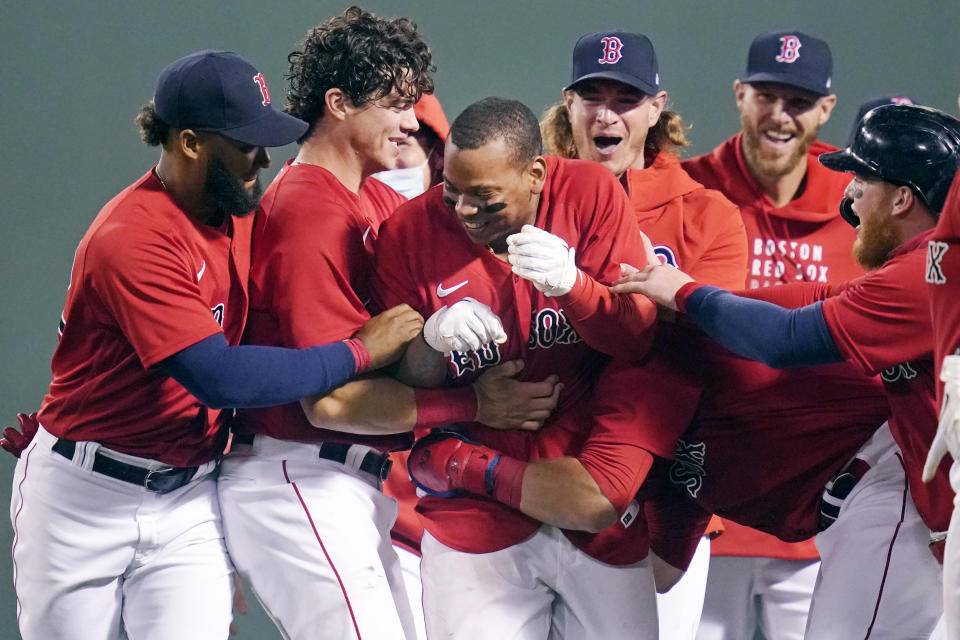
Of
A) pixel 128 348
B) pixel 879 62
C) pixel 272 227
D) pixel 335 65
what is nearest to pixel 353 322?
pixel 272 227

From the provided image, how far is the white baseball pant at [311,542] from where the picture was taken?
8.11 feet

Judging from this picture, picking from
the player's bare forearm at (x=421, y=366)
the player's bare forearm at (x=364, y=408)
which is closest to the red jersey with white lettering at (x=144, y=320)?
the player's bare forearm at (x=364, y=408)

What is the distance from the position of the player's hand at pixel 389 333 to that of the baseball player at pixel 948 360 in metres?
1.02

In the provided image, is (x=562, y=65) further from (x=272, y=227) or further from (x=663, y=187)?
(x=272, y=227)

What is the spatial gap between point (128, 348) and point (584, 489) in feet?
3.22

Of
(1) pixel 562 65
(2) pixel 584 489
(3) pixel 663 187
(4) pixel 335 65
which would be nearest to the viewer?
(2) pixel 584 489

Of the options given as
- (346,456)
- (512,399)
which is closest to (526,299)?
(512,399)

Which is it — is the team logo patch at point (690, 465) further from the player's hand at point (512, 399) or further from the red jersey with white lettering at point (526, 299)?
the player's hand at point (512, 399)

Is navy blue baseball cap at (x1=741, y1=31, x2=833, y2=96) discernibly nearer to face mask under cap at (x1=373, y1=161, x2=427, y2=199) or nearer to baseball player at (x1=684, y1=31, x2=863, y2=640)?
baseball player at (x1=684, y1=31, x2=863, y2=640)

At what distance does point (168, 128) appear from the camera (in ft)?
8.23

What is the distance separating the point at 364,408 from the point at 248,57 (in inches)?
93.0

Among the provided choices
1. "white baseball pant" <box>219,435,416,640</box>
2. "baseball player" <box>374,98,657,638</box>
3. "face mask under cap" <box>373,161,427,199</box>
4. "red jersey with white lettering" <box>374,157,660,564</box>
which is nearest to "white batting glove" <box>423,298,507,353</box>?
"baseball player" <box>374,98,657,638</box>

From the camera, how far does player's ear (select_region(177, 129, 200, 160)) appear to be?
247 centimetres

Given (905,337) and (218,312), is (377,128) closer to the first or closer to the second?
(218,312)
